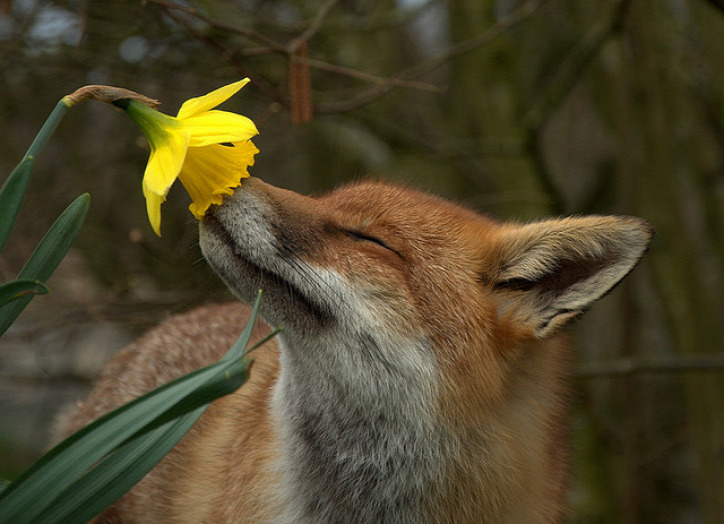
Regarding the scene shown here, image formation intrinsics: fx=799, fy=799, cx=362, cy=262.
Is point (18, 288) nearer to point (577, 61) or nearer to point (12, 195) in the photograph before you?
point (12, 195)

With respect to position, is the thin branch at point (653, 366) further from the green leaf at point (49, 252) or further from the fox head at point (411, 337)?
the green leaf at point (49, 252)

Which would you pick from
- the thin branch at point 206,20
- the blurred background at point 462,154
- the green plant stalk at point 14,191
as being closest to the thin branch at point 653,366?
the blurred background at point 462,154

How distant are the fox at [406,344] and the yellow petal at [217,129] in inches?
22.4

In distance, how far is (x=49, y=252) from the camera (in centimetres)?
193

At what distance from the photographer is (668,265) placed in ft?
19.2

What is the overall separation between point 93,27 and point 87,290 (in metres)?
2.33

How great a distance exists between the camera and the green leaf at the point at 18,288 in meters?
1.68

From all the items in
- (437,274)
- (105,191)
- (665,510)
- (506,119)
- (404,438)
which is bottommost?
(665,510)

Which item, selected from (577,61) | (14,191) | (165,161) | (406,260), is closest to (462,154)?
(577,61)

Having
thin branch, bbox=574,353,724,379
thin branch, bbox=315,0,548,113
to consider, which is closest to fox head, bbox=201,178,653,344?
thin branch, bbox=315,0,548,113

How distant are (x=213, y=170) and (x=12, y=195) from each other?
0.56 m

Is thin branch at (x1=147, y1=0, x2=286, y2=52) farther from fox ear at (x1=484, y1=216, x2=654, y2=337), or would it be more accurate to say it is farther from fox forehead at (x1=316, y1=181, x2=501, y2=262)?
fox ear at (x1=484, y1=216, x2=654, y2=337)

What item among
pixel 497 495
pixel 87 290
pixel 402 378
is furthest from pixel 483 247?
pixel 87 290

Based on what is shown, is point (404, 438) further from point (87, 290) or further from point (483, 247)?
point (87, 290)
